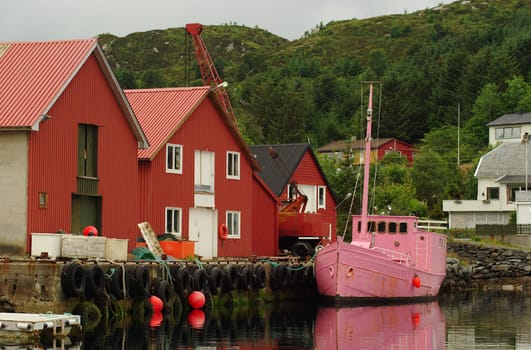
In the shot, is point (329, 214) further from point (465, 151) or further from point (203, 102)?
point (465, 151)

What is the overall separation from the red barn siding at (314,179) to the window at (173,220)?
1288cm

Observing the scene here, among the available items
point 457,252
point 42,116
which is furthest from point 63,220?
point 457,252

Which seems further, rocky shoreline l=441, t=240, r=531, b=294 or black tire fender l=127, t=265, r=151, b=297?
rocky shoreline l=441, t=240, r=531, b=294

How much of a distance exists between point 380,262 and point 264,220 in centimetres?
1032

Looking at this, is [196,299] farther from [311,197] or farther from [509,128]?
[509,128]

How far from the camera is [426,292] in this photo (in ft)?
168

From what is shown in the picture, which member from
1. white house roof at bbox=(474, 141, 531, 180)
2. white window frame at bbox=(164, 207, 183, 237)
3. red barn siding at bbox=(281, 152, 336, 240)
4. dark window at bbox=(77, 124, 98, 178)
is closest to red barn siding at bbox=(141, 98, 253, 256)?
white window frame at bbox=(164, 207, 183, 237)

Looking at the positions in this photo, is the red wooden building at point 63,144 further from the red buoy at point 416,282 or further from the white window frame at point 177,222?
the red buoy at point 416,282

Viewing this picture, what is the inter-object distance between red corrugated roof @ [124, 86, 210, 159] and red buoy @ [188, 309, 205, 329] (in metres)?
8.79

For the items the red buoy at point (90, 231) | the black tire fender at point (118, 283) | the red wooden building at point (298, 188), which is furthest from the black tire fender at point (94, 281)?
the red wooden building at point (298, 188)

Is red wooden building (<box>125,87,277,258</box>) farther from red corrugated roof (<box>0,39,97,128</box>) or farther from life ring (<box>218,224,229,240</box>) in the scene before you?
red corrugated roof (<box>0,39,97,128</box>)

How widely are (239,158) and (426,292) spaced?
9803 millimetres

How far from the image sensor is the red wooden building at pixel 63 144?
39.8 metres

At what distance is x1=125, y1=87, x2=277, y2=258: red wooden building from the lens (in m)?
48.0
